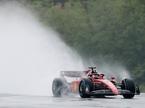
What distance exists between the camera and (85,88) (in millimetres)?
30875

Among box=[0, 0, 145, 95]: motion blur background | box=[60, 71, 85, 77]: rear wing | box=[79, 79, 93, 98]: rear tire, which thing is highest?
box=[0, 0, 145, 95]: motion blur background

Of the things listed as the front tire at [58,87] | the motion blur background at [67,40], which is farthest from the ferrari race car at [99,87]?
the motion blur background at [67,40]

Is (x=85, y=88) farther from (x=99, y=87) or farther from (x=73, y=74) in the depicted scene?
(x=73, y=74)

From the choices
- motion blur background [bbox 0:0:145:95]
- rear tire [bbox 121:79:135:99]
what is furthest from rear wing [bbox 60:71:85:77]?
motion blur background [bbox 0:0:145:95]

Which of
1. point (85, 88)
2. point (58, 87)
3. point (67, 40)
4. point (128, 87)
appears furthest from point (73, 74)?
point (67, 40)

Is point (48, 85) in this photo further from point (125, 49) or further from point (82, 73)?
point (125, 49)

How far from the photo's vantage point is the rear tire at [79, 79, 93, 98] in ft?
101

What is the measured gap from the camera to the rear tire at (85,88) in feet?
101

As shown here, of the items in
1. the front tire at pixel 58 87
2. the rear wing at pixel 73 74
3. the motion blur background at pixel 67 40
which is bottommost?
the front tire at pixel 58 87

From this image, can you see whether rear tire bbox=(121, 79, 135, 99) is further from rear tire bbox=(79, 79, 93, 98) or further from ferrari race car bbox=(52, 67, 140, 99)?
rear tire bbox=(79, 79, 93, 98)

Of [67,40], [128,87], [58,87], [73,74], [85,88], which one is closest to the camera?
[85,88]

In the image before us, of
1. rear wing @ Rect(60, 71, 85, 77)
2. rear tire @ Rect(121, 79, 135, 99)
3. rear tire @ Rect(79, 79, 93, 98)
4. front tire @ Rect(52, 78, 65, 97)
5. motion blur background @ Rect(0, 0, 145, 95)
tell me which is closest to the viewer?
Answer: rear tire @ Rect(79, 79, 93, 98)

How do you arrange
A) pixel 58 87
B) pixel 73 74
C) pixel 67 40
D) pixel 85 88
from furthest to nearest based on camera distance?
pixel 67 40, pixel 73 74, pixel 58 87, pixel 85 88

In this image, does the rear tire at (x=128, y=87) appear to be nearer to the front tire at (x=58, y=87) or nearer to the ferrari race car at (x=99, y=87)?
→ the ferrari race car at (x=99, y=87)
